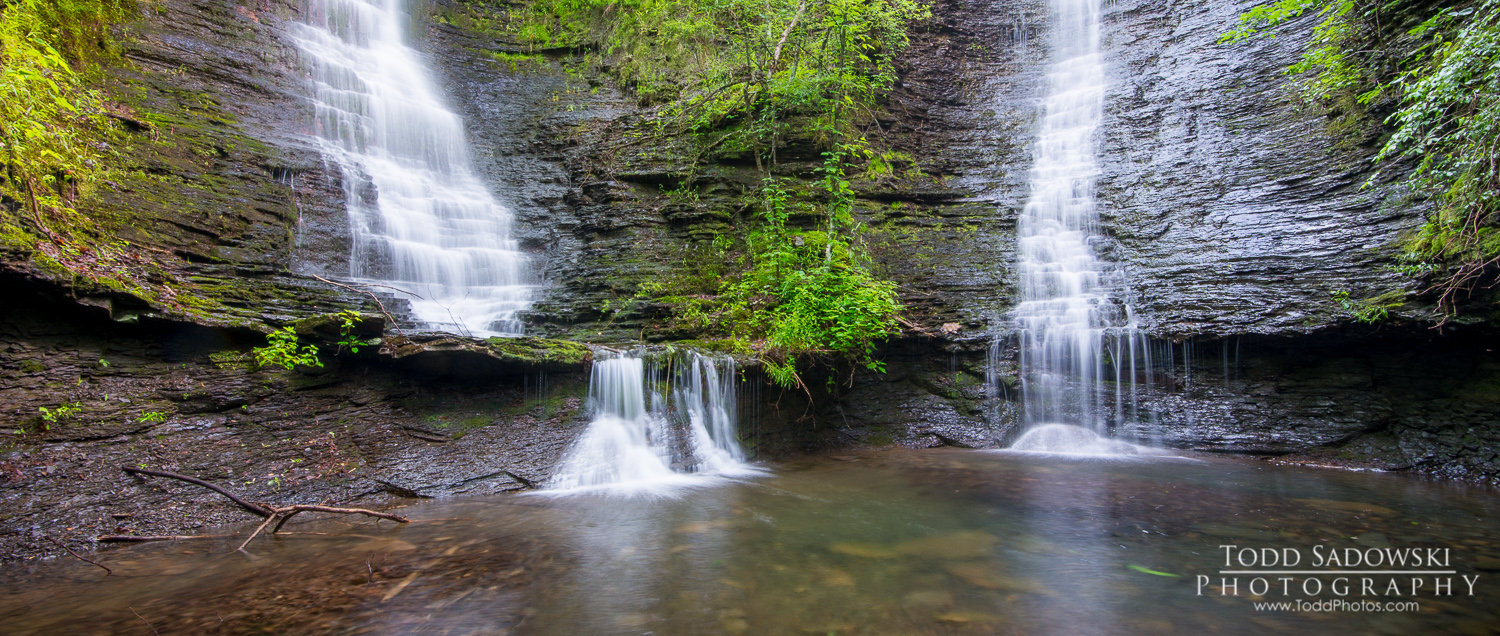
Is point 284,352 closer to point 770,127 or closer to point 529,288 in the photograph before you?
point 529,288

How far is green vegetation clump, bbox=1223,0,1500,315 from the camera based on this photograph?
5.53 meters

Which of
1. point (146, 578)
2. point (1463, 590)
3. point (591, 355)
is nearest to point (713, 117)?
point (591, 355)

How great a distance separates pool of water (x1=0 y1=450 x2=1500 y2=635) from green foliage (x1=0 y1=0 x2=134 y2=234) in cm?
355

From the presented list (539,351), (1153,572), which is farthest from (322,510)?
(1153,572)

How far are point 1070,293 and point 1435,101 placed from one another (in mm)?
4109

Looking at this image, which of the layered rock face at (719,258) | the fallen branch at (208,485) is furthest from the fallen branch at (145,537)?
the fallen branch at (208,485)

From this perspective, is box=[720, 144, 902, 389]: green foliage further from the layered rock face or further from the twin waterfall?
the twin waterfall

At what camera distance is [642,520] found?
4840mm

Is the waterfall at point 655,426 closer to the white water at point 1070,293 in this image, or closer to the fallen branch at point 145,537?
the fallen branch at point 145,537

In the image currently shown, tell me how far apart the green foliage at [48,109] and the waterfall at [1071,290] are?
35.5 ft

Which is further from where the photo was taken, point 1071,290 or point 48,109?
point 1071,290

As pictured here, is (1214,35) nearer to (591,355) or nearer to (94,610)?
(591,355)

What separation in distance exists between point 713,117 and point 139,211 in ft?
24.2

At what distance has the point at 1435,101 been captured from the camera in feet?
19.7
